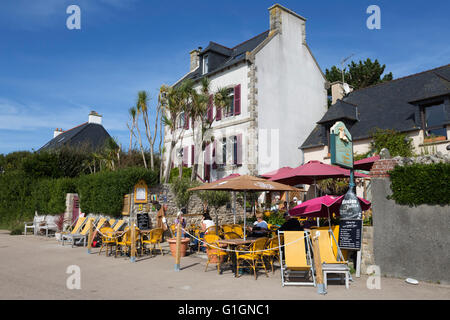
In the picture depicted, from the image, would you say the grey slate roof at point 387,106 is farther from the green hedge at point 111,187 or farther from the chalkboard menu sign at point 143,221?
the chalkboard menu sign at point 143,221

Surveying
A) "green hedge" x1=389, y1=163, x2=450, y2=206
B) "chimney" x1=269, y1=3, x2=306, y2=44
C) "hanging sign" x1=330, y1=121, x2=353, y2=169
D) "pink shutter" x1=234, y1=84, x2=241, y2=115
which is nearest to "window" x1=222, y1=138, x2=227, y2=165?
"pink shutter" x1=234, y1=84, x2=241, y2=115

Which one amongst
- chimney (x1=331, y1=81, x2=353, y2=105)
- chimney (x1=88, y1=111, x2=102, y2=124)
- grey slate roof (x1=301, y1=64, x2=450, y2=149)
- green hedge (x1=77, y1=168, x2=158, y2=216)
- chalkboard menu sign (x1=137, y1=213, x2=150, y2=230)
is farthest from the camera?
chimney (x1=88, y1=111, x2=102, y2=124)

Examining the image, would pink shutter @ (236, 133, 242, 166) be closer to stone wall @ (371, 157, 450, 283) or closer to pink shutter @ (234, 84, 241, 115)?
pink shutter @ (234, 84, 241, 115)

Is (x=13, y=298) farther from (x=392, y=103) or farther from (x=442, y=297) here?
(x=392, y=103)

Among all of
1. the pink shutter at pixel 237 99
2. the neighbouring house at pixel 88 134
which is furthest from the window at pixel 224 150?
the neighbouring house at pixel 88 134

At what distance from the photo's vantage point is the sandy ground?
545cm

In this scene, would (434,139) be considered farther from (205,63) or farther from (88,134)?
(88,134)

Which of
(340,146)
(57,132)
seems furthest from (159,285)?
(57,132)

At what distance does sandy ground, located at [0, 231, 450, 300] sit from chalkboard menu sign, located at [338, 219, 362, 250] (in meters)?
0.67

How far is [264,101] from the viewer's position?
18.3 metres

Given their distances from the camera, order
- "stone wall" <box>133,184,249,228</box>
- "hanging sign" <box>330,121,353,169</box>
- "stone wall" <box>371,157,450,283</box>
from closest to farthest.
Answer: "stone wall" <box>371,157,450,283</box>
"hanging sign" <box>330,121,353,169</box>
"stone wall" <box>133,184,249,228</box>

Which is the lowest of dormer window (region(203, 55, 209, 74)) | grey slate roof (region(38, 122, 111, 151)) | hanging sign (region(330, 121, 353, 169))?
hanging sign (region(330, 121, 353, 169))

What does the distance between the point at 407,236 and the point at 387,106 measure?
11226mm

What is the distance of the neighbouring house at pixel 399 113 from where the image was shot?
13094 mm
